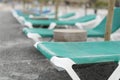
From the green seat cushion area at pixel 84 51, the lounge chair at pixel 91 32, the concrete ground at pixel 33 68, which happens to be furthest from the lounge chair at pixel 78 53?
the lounge chair at pixel 91 32

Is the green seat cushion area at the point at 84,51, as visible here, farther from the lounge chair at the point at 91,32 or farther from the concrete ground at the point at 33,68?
the lounge chair at the point at 91,32

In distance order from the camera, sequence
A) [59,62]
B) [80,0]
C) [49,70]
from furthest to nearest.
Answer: [80,0] → [49,70] → [59,62]

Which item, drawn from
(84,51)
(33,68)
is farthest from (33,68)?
(84,51)

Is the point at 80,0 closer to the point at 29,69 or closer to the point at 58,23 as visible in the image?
the point at 58,23

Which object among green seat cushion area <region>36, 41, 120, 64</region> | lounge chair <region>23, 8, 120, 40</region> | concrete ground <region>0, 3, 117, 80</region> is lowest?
concrete ground <region>0, 3, 117, 80</region>

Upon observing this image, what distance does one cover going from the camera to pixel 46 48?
471 centimetres

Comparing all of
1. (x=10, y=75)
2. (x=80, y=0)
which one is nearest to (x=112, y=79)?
(x=10, y=75)

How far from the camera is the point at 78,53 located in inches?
175

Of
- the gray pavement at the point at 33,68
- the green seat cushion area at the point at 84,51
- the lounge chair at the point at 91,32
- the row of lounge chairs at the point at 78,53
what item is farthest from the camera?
the lounge chair at the point at 91,32

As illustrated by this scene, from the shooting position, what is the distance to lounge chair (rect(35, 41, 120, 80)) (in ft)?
12.9

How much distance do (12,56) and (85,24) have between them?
11.3ft

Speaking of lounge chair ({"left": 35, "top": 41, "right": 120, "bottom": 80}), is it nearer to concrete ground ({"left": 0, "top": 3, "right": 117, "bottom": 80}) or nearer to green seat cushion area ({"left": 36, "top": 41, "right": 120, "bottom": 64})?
green seat cushion area ({"left": 36, "top": 41, "right": 120, "bottom": 64})

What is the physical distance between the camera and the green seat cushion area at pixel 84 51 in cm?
405

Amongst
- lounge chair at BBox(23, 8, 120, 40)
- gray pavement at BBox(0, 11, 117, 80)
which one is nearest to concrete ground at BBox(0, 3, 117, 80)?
gray pavement at BBox(0, 11, 117, 80)
